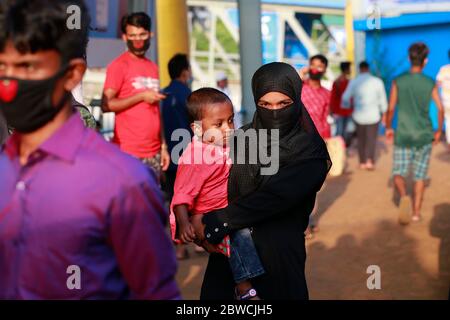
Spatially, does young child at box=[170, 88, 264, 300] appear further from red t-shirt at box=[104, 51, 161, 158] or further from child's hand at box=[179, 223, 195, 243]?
red t-shirt at box=[104, 51, 161, 158]

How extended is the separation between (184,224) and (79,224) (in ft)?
5.97

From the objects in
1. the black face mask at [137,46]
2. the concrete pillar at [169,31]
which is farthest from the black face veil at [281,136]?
the concrete pillar at [169,31]

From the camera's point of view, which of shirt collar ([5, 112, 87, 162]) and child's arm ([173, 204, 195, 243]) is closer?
→ shirt collar ([5, 112, 87, 162])

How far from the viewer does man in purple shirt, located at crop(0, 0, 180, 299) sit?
2.31 metres

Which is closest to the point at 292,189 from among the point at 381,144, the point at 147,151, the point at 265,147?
the point at 265,147

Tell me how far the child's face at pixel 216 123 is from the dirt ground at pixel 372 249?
10.2 feet

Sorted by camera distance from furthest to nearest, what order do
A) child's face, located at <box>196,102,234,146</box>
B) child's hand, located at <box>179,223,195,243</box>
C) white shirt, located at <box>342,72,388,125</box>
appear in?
white shirt, located at <box>342,72,388,125</box> < child's face, located at <box>196,102,234,146</box> < child's hand, located at <box>179,223,195,243</box>

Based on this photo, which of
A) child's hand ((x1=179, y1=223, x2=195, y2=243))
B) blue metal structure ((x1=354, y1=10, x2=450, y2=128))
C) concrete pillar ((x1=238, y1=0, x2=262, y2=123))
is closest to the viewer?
child's hand ((x1=179, y1=223, x2=195, y2=243))

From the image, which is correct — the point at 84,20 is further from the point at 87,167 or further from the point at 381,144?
the point at 381,144

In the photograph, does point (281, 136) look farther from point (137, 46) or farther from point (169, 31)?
point (169, 31)

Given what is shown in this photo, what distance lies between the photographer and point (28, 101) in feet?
7.57

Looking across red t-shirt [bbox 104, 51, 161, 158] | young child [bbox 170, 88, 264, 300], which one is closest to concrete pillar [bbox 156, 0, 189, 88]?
red t-shirt [bbox 104, 51, 161, 158]

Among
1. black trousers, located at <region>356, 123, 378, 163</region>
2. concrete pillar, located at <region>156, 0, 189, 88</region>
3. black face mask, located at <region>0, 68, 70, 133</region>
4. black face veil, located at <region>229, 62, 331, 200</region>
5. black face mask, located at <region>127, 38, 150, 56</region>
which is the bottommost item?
black trousers, located at <region>356, 123, 378, 163</region>

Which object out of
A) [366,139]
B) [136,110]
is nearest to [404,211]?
[136,110]
